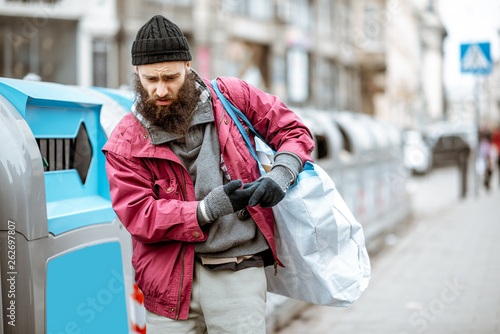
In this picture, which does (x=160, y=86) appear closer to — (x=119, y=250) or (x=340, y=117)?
(x=119, y=250)

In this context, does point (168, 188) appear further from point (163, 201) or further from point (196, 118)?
point (196, 118)

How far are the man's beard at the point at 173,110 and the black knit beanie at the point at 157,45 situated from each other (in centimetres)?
12

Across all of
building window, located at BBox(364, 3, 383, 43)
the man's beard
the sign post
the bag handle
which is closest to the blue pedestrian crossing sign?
the sign post

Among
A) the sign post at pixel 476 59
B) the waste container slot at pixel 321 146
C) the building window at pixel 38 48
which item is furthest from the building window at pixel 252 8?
the waste container slot at pixel 321 146

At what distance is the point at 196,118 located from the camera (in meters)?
2.10

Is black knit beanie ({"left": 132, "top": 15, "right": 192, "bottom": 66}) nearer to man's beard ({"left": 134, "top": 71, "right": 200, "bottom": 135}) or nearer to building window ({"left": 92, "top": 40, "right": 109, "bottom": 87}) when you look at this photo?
man's beard ({"left": 134, "top": 71, "right": 200, "bottom": 135})

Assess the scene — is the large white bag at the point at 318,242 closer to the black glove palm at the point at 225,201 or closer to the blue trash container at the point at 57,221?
the black glove palm at the point at 225,201

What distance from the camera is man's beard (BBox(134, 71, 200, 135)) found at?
2.04m

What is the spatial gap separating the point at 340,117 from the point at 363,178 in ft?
2.63

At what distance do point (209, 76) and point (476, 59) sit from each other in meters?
8.58

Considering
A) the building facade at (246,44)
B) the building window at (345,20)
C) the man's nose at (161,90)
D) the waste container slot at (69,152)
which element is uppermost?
the building window at (345,20)

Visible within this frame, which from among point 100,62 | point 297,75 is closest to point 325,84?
point 297,75

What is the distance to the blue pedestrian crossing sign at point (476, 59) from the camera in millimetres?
10789

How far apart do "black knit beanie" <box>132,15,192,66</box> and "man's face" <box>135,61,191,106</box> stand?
2 centimetres
